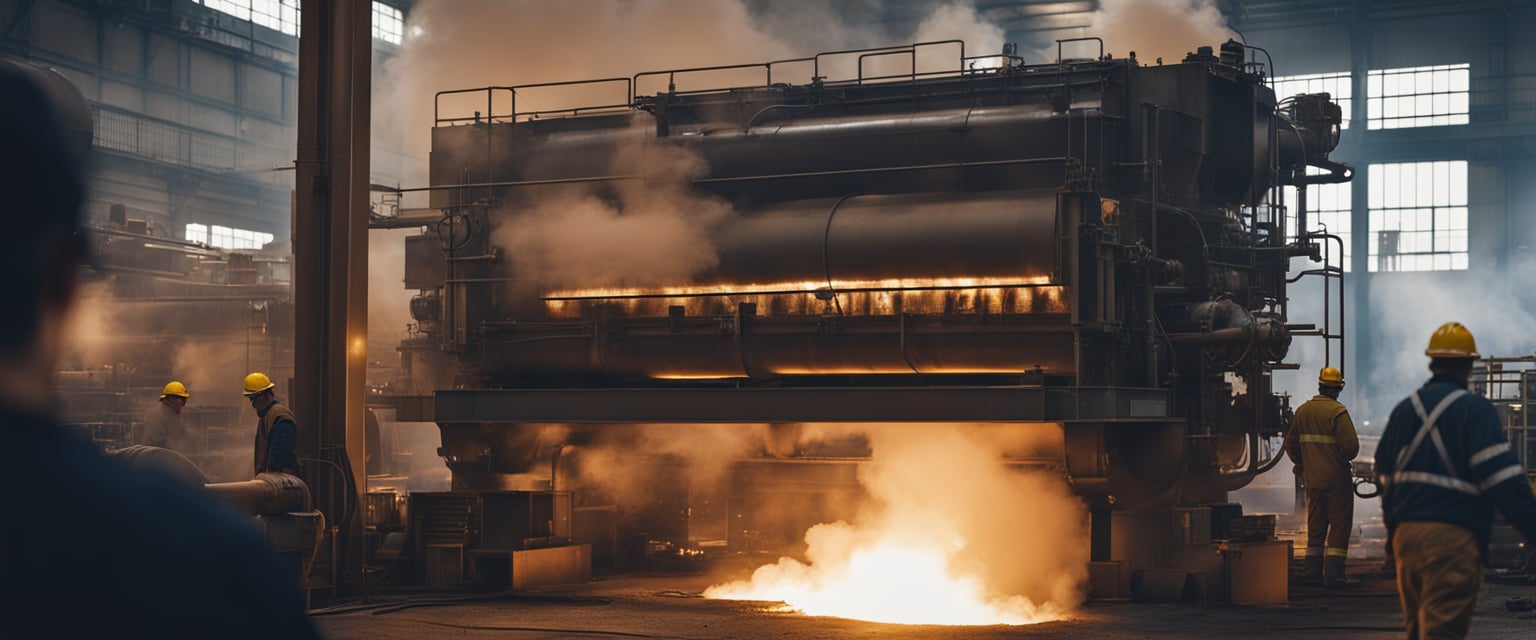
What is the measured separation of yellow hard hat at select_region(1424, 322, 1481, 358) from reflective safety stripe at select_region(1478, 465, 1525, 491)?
0.55 m

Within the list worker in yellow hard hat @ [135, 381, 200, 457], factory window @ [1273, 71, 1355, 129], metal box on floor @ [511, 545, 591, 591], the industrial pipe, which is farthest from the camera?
factory window @ [1273, 71, 1355, 129]

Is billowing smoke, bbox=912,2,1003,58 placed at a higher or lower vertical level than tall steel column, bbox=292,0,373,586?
higher

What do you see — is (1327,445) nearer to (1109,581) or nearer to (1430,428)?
(1109,581)

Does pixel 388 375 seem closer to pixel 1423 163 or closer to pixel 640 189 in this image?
pixel 640 189

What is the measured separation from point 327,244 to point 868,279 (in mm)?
4148

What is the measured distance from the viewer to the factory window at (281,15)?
3444 centimetres

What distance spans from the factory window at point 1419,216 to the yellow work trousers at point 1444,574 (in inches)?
1258

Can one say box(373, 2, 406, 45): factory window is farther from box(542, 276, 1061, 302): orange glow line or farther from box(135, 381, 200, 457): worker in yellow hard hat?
box(135, 381, 200, 457): worker in yellow hard hat

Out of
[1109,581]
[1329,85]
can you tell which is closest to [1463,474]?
[1109,581]

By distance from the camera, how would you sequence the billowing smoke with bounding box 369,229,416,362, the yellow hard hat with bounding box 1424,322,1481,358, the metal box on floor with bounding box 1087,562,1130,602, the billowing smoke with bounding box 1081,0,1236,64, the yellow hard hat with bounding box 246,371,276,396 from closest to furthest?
the yellow hard hat with bounding box 1424,322,1481,358 → the yellow hard hat with bounding box 246,371,276,396 → the metal box on floor with bounding box 1087,562,1130,602 → the billowing smoke with bounding box 1081,0,1236,64 → the billowing smoke with bounding box 369,229,416,362

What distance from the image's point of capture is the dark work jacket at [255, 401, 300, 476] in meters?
10.8

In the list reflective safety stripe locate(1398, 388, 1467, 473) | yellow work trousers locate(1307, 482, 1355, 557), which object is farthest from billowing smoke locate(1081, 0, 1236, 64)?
reflective safety stripe locate(1398, 388, 1467, 473)

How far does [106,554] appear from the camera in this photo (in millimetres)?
1165

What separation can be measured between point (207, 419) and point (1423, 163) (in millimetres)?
24983
